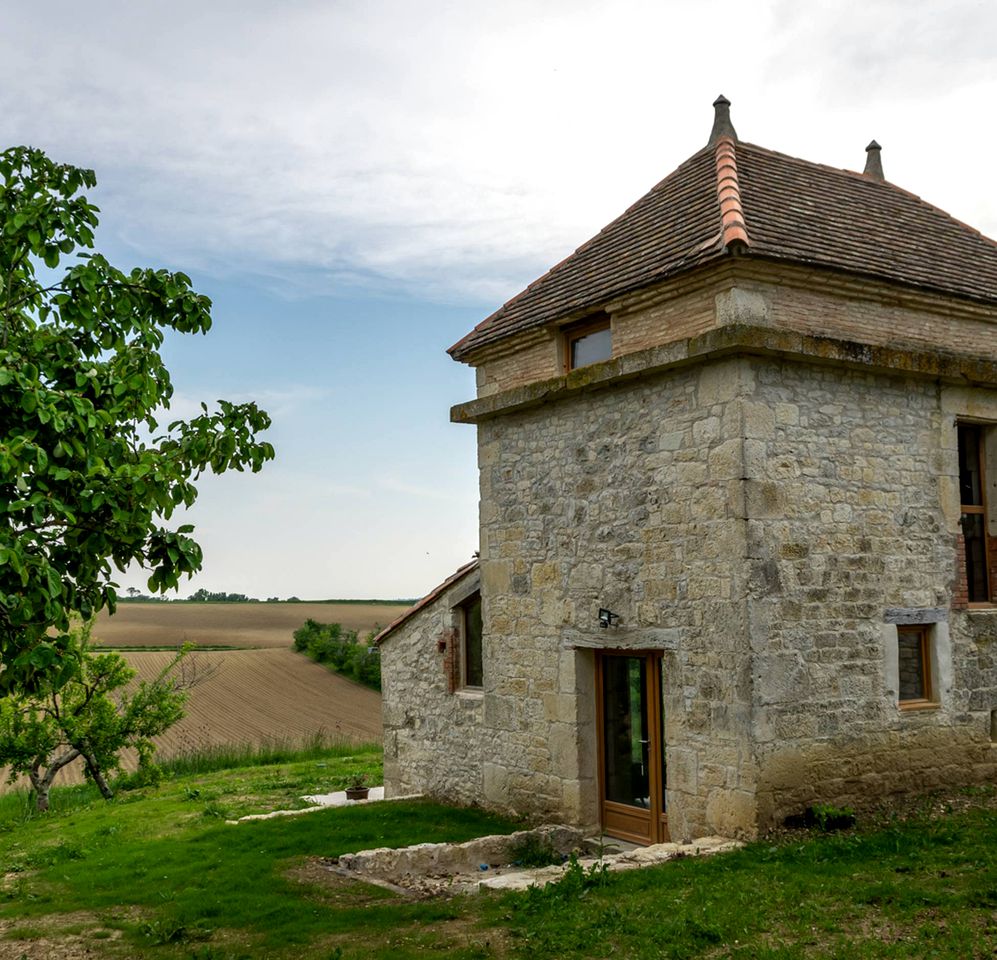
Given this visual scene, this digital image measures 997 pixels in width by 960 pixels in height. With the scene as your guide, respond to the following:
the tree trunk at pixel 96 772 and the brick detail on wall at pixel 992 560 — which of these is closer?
the brick detail on wall at pixel 992 560

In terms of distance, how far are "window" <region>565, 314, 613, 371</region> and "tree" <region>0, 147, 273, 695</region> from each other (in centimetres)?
475

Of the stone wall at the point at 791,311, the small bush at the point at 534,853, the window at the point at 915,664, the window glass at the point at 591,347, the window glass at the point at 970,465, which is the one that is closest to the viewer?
the stone wall at the point at 791,311

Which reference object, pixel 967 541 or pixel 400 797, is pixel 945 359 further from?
pixel 400 797

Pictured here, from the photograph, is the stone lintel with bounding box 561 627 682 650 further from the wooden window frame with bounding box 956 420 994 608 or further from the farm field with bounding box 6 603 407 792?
the farm field with bounding box 6 603 407 792

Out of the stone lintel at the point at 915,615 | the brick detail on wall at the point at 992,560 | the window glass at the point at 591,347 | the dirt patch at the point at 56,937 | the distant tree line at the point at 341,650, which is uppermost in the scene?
the window glass at the point at 591,347

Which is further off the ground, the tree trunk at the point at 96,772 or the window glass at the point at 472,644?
the window glass at the point at 472,644

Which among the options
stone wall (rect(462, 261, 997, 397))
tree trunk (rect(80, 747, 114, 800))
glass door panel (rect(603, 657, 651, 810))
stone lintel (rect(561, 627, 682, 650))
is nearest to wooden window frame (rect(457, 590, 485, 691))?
stone lintel (rect(561, 627, 682, 650))

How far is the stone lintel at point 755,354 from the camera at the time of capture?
9297mm

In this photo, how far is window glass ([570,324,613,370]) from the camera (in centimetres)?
1132

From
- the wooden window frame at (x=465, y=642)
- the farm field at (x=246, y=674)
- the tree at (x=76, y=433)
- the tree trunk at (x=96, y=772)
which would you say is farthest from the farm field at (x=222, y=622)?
the tree at (x=76, y=433)

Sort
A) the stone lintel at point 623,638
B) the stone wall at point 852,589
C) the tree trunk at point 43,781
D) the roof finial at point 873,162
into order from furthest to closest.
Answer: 1. the tree trunk at point 43,781
2. the roof finial at point 873,162
3. the stone lintel at point 623,638
4. the stone wall at point 852,589

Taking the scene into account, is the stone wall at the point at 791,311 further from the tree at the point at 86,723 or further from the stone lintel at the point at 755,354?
the tree at the point at 86,723

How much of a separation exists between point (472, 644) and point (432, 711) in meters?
1.08

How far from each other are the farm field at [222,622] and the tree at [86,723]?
16776mm
